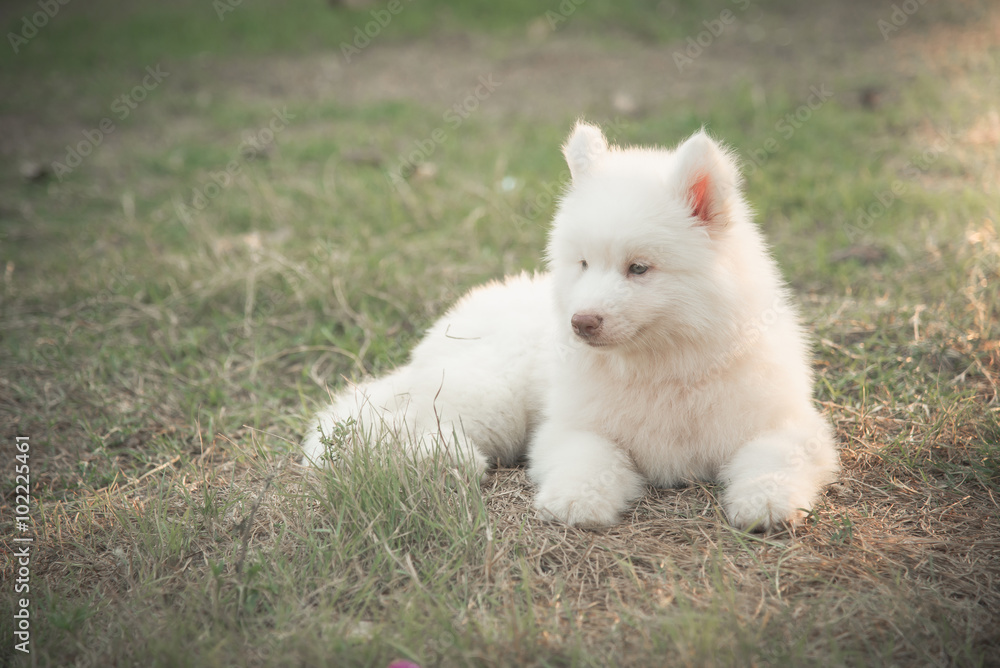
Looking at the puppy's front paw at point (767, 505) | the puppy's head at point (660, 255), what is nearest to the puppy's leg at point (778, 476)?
the puppy's front paw at point (767, 505)

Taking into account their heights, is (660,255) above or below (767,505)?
above

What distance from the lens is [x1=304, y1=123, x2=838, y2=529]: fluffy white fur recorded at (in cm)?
240

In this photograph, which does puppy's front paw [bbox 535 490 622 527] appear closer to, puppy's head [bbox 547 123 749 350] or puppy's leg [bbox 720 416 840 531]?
puppy's leg [bbox 720 416 840 531]

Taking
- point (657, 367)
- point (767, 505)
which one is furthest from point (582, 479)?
point (767, 505)

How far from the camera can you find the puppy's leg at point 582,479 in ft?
8.06

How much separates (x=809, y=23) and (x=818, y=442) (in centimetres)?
942

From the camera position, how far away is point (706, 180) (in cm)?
242

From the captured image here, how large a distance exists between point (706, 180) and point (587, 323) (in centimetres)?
63

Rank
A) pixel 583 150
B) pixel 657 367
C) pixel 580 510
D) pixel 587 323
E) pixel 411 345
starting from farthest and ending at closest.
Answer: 1. pixel 411 345
2. pixel 583 150
3. pixel 657 367
4. pixel 580 510
5. pixel 587 323

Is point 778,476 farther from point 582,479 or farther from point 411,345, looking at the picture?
point 411,345

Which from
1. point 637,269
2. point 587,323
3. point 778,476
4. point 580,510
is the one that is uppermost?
point 637,269

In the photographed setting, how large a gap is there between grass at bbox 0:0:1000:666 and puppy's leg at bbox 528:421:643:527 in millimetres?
75

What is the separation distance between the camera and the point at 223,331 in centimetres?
430

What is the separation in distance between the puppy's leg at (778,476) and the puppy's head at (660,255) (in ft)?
1.53
